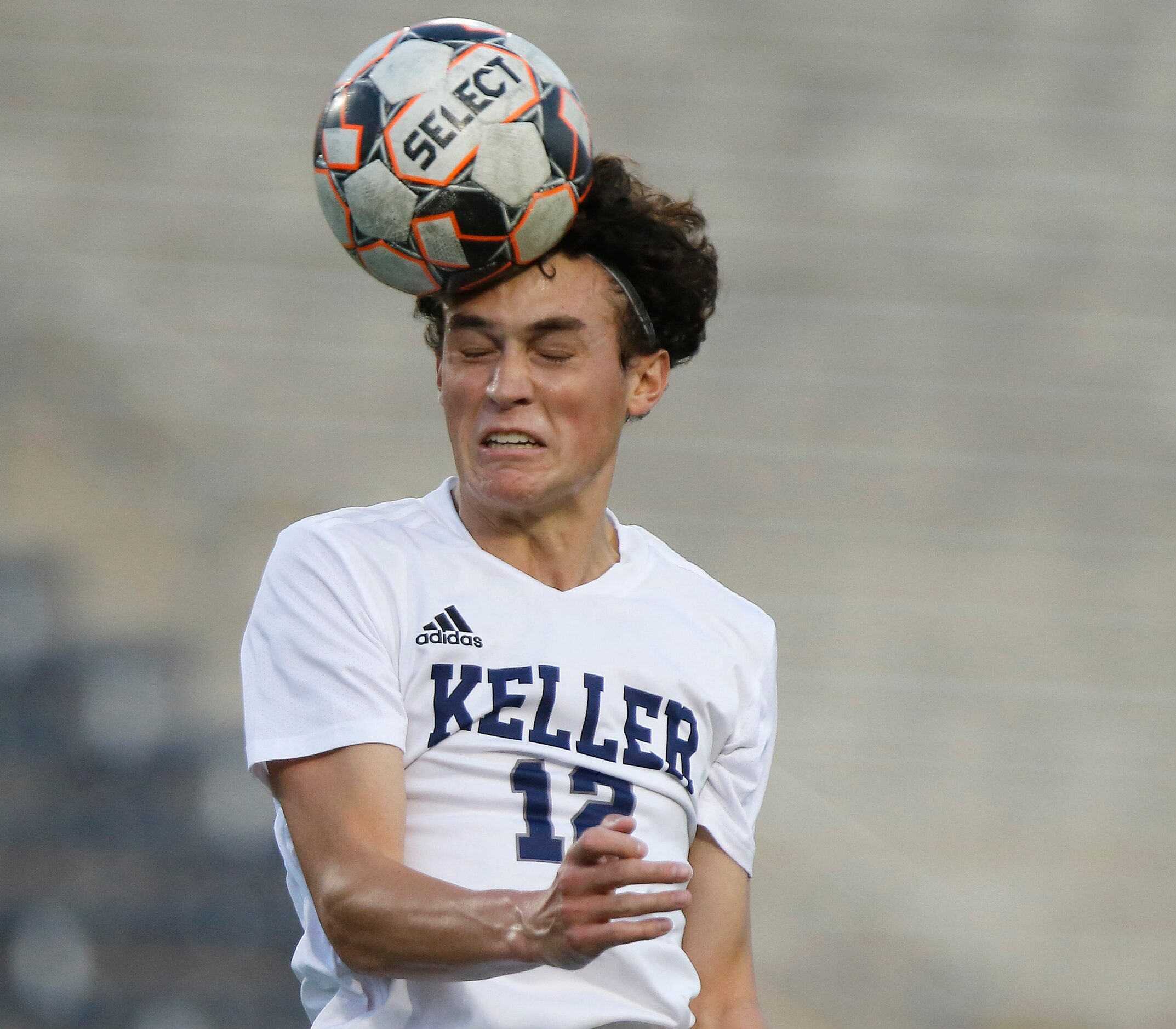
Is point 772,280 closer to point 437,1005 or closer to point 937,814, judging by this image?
point 937,814

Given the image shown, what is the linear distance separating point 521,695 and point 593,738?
125 mm

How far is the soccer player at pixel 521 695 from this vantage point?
6.43 ft

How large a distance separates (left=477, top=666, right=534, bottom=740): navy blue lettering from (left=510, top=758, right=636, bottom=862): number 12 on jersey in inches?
1.9

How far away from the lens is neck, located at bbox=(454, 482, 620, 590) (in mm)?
2381

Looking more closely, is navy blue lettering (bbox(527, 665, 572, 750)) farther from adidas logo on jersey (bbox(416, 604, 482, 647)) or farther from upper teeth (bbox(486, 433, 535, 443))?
upper teeth (bbox(486, 433, 535, 443))

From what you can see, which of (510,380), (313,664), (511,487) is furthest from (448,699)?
(510,380)

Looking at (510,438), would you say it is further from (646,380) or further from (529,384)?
(646,380)

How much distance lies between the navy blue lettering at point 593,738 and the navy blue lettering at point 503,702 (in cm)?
9

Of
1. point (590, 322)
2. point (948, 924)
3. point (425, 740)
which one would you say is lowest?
point (948, 924)

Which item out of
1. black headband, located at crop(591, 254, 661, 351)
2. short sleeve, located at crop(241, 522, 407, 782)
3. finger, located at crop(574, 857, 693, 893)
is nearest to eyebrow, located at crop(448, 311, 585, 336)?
black headband, located at crop(591, 254, 661, 351)

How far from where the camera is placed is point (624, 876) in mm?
1607

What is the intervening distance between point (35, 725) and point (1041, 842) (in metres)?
3.48

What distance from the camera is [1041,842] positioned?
5.43 meters

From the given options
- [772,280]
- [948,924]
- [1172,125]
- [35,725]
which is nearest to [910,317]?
[772,280]
